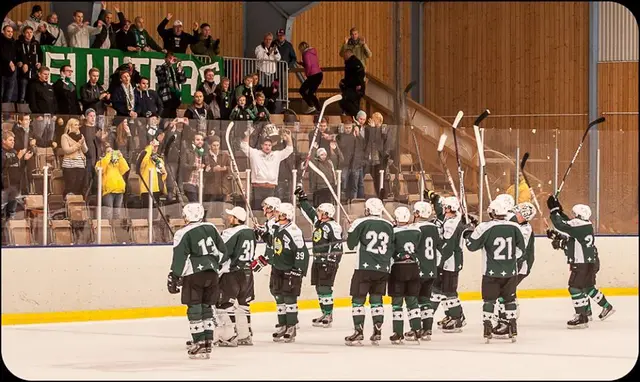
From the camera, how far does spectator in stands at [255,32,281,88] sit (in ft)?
63.4

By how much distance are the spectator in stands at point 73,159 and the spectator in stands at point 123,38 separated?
3225mm

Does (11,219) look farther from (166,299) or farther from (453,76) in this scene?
(453,76)

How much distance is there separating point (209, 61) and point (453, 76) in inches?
303

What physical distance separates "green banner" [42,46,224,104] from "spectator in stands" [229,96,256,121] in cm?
141

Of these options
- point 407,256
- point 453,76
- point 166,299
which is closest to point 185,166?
point 166,299

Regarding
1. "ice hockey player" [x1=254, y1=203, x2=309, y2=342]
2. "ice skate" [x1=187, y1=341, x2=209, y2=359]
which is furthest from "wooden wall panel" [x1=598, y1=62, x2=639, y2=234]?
"ice skate" [x1=187, y1=341, x2=209, y2=359]

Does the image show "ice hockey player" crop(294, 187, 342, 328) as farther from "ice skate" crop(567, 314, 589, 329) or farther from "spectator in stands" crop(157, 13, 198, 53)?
"spectator in stands" crop(157, 13, 198, 53)

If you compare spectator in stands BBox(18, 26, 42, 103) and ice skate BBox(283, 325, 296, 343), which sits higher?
spectator in stands BBox(18, 26, 42, 103)

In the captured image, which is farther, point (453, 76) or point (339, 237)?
point (453, 76)

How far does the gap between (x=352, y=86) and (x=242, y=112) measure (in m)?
2.61

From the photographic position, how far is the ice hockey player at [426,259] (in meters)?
13.1

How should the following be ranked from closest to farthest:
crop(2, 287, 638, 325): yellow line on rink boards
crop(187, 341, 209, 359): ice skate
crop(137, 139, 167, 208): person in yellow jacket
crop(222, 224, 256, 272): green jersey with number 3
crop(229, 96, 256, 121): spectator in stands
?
crop(187, 341, 209, 359): ice skate
crop(222, 224, 256, 272): green jersey with number 3
crop(2, 287, 638, 325): yellow line on rink boards
crop(137, 139, 167, 208): person in yellow jacket
crop(229, 96, 256, 121): spectator in stands

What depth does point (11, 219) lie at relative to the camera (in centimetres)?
1416

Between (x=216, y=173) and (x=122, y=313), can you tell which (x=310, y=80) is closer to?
(x=216, y=173)
